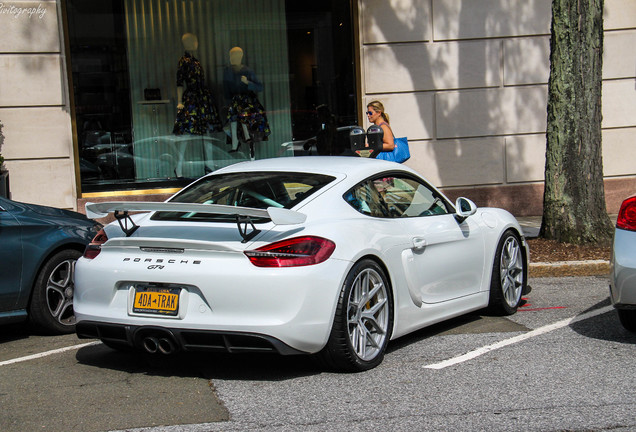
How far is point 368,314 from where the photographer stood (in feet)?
18.0

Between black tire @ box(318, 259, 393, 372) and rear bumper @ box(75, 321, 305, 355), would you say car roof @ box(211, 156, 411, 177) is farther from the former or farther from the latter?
rear bumper @ box(75, 321, 305, 355)

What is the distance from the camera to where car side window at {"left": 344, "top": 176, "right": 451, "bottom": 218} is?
593 cm

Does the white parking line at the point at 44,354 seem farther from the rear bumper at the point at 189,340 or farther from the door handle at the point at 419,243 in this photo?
the door handle at the point at 419,243

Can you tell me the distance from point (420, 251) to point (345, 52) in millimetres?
8220

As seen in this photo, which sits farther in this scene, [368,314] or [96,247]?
[96,247]

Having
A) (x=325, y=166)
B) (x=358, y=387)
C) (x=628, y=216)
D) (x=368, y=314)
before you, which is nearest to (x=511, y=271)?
(x=628, y=216)

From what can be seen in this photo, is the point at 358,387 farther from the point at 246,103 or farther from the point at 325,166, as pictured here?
the point at 246,103

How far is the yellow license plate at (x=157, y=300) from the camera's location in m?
5.12

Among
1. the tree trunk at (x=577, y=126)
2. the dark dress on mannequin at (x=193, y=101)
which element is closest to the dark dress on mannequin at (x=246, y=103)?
the dark dress on mannequin at (x=193, y=101)

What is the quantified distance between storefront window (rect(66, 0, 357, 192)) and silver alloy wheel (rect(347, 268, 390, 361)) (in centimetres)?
815

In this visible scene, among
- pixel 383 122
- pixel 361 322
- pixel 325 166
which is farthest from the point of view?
pixel 383 122

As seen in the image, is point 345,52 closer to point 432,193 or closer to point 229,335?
point 432,193

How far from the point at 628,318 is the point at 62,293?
14.4 feet

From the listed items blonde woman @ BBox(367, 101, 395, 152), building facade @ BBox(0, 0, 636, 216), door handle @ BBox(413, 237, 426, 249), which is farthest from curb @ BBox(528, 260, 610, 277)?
building facade @ BBox(0, 0, 636, 216)
